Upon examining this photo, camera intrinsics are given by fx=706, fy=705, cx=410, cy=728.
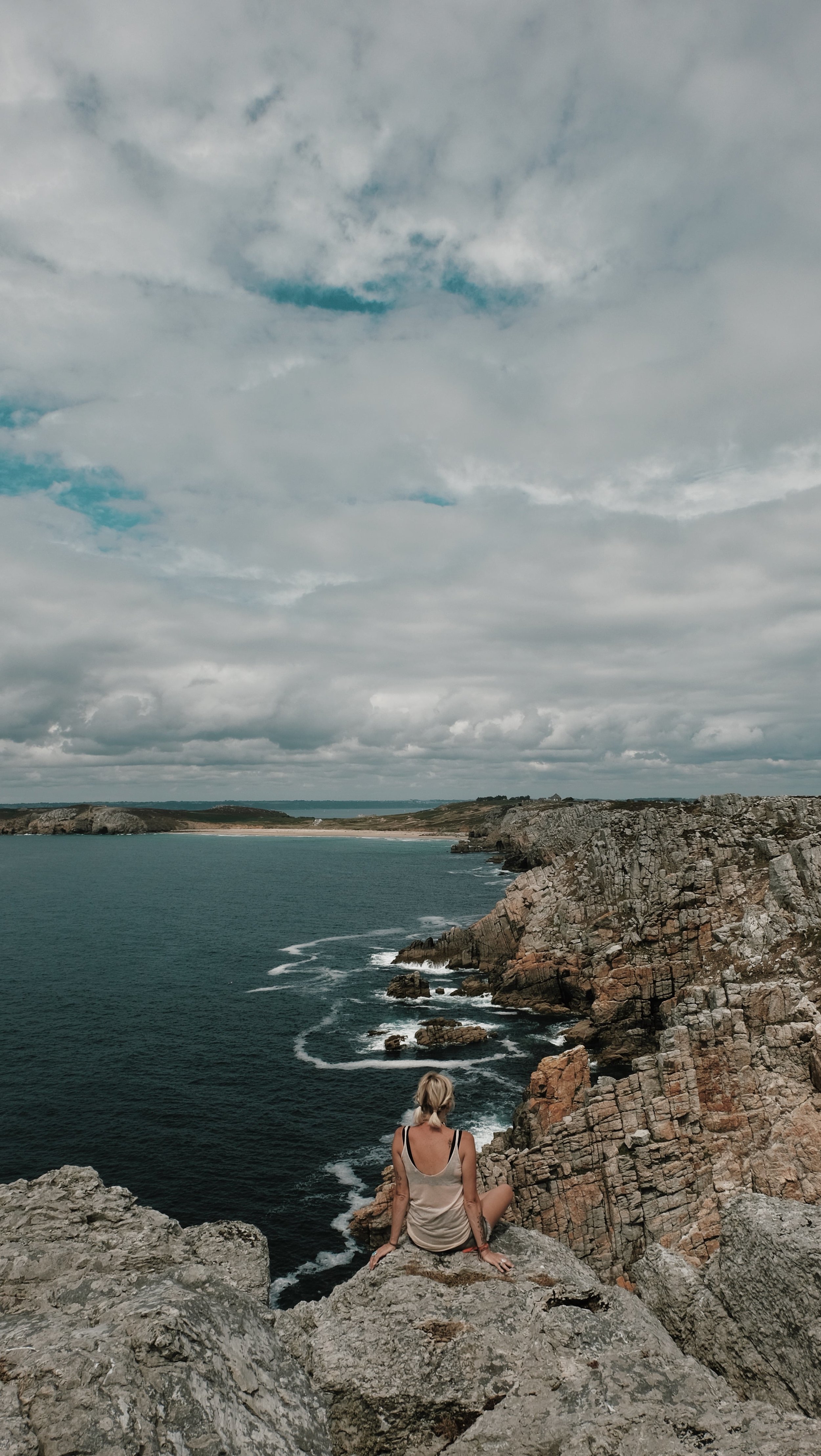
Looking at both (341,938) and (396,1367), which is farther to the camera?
(341,938)

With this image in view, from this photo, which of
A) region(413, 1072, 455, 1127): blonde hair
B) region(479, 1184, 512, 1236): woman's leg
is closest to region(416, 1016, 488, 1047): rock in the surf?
region(479, 1184, 512, 1236): woman's leg

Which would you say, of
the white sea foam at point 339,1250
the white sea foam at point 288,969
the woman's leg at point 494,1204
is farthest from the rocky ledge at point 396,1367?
the white sea foam at point 288,969

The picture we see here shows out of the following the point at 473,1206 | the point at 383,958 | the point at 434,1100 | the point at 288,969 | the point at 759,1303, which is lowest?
the point at 383,958

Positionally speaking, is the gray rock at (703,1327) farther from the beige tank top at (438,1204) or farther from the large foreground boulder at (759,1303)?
the beige tank top at (438,1204)

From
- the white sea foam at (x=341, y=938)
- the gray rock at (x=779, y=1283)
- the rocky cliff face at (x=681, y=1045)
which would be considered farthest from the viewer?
the white sea foam at (x=341, y=938)

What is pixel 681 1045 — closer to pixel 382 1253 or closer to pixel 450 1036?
pixel 382 1253

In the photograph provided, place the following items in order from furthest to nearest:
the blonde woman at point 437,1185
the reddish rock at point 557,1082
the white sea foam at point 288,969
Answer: the white sea foam at point 288,969
the reddish rock at point 557,1082
the blonde woman at point 437,1185

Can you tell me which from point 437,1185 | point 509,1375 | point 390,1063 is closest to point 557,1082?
point 390,1063
